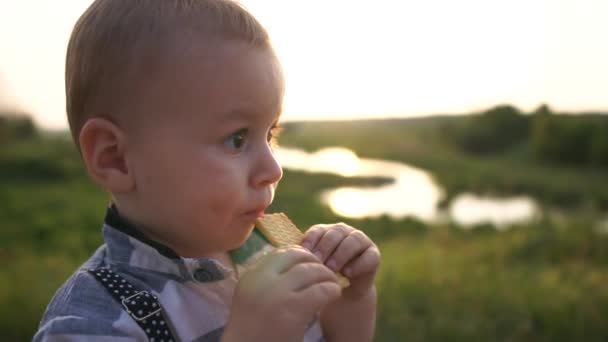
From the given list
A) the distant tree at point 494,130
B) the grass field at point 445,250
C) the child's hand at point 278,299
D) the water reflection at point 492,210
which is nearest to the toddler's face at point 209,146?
the child's hand at point 278,299

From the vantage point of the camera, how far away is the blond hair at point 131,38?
99 cm

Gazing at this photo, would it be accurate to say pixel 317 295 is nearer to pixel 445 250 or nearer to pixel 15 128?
pixel 445 250

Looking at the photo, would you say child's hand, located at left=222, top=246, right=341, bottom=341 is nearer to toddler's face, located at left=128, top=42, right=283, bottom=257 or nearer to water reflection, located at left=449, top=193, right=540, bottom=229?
toddler's face, located at left=128, top=42, right=283, bottom=257

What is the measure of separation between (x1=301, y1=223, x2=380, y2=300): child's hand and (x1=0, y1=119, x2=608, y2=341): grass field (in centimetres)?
109

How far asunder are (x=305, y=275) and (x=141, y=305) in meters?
0.25

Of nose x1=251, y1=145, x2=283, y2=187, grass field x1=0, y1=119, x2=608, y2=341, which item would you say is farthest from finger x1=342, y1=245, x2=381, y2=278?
grass field x1=0, y1=119, x2=608, y2=341

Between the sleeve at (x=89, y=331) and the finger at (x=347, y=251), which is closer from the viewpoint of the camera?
the sleeve at (x=89, y=331)

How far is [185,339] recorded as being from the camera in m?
1.01

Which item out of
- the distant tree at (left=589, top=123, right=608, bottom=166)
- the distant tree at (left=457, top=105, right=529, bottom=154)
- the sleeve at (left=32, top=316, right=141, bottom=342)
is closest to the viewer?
the sleeve at (left=32, top=316, right=141, bottom=342)

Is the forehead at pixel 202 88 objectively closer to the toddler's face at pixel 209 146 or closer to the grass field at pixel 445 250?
the toddler's face at pixel 209 146

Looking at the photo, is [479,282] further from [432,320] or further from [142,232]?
[142,232]

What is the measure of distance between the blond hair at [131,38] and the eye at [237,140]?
0.14 m

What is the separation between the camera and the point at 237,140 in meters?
1.02

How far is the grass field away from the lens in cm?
268
